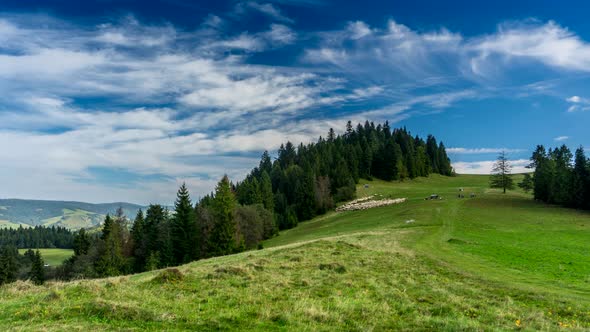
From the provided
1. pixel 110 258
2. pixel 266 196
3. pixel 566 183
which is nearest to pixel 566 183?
Answer: pixel 566 183

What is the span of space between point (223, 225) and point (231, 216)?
2.41 m

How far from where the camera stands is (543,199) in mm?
87438

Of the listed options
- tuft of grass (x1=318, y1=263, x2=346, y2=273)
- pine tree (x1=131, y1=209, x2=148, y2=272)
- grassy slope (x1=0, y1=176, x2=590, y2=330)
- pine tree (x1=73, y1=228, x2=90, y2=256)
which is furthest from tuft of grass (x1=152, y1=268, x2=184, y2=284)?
pine tree (x1=73, y1=228, x2=90, y2=256)

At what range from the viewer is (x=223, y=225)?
69750 millimetres

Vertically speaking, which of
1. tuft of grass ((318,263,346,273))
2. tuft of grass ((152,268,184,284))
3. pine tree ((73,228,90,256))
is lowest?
pine tree ((73,228,90,256))

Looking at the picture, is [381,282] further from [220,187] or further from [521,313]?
[220,187]

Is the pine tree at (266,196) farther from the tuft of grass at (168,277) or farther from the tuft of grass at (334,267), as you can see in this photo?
the tuft of grass at (168,277)

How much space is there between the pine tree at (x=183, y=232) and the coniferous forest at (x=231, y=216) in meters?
0.21

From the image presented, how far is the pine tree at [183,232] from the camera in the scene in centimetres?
7500

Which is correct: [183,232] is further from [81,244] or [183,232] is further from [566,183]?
[566,183]

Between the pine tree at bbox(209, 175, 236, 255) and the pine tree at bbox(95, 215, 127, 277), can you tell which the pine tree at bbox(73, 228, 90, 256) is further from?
the pine tree at bbox(209, 175, 236, 255)

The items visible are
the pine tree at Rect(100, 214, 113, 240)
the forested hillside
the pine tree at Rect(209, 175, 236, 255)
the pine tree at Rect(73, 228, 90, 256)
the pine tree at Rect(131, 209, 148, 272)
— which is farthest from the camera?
the forested hillside

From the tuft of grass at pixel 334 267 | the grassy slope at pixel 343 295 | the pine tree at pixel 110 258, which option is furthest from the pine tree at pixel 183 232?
the tuft of grass at pixel 334 267

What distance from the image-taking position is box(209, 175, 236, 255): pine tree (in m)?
68.9
